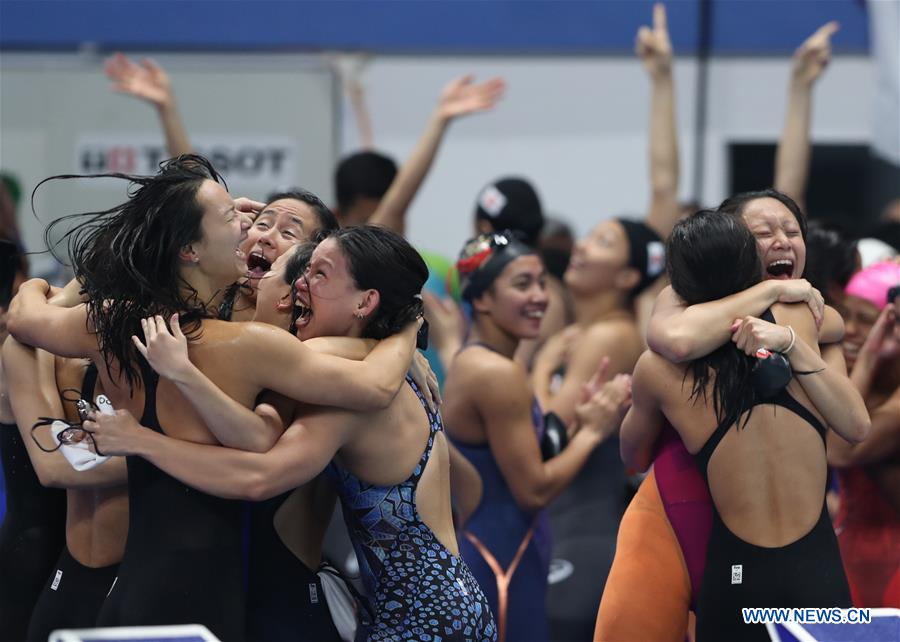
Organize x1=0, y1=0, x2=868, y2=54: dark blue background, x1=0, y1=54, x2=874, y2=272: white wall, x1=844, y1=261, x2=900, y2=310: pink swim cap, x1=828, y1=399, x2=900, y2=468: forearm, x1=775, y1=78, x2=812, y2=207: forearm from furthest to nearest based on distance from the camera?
x1=0, y1=54, x2=874, y2=272: white wall < x1=0, y1=0, x2=868, y2=54: dark blue background < x1=775, y1=78, x2=812, y2=207: forearm < x1=844, y1=261, x2=900, y2=310: pink swim cap < x1=828, y1=399, x2=900, y2=468: forearm

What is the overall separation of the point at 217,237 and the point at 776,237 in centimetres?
138

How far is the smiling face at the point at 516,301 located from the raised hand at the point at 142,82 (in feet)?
6.31

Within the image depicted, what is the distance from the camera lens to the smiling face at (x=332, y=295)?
2.82 metres

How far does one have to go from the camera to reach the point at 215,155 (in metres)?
6.88

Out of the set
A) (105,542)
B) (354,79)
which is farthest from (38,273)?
(105,542)

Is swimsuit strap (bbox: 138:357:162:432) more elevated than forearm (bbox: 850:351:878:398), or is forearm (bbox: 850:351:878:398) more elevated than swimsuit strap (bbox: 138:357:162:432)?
swimsuit strap (bbox: 138:357:162:432)

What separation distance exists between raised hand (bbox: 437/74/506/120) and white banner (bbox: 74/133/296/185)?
68.2 inches

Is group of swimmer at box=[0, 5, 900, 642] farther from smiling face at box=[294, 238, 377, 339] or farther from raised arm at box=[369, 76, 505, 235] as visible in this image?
raised arm at box=[369, 76, 505, 235]

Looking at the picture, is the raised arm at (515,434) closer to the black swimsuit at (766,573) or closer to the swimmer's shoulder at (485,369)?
the swimmer's shoulder at (485,369)

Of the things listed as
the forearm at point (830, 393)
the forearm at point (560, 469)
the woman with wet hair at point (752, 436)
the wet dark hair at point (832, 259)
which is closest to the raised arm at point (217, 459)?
the woman with wet hair at point (752, 436)

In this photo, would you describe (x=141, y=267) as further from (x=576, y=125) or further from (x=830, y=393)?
(x=576, y=125)

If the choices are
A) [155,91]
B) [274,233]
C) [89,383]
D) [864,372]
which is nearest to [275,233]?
[274,233]

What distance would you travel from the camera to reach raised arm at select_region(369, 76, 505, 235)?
4.85 metres

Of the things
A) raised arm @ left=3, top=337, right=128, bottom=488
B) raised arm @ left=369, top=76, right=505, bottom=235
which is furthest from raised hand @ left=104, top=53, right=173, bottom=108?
raised arm @ left=3, top=337, right=128, bottom=488
